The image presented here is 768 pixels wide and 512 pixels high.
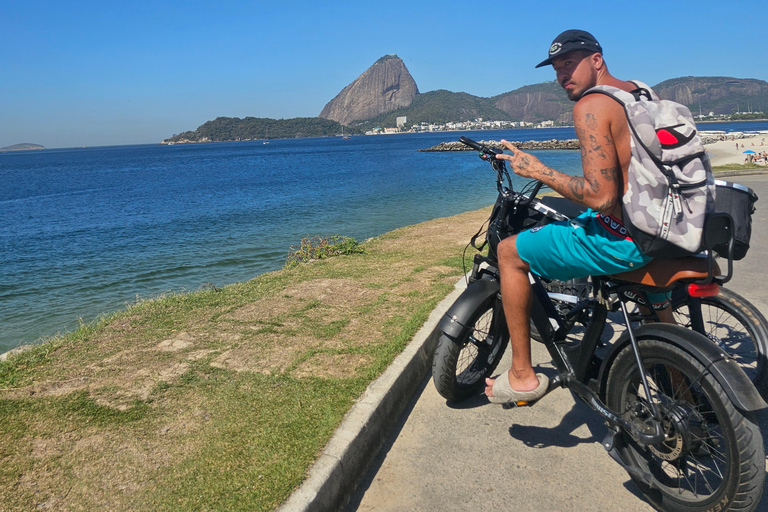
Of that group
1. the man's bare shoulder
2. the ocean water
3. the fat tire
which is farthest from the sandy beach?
the man's bare shoulder

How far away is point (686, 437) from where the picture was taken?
8.70 feet

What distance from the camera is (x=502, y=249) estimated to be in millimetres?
3186

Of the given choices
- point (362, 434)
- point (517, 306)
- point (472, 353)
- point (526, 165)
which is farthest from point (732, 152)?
point (362, 434)

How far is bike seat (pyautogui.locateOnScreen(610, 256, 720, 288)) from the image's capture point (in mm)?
2635

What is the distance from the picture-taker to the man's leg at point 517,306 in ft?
10.3

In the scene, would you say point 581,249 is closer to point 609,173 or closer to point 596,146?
point 609,173

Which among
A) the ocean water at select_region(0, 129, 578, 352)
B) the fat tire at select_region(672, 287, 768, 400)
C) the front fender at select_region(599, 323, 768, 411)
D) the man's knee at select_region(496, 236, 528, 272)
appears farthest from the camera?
the ocean water at select_region(0, 129, 578, 352)

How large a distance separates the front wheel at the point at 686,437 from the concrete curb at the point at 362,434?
1.39m

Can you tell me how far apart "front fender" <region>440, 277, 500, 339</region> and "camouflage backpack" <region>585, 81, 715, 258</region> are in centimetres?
121

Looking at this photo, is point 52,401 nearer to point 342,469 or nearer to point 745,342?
point 342,469

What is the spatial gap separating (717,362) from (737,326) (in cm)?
165

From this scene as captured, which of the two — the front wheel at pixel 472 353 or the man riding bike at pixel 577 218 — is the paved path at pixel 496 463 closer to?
the front wheel at pixel 472 353

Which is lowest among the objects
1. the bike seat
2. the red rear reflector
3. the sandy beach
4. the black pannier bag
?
the sandy beach

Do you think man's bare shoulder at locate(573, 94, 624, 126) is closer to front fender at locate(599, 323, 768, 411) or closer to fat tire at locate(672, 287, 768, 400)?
front fender at locate(599, 323, 768, 411)
